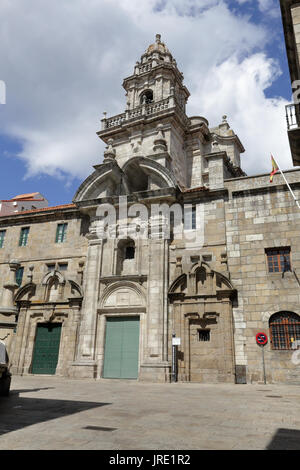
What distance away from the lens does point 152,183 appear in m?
22.3

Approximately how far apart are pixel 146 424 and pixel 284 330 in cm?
1254

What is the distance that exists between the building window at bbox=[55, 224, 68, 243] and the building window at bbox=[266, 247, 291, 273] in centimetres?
1343

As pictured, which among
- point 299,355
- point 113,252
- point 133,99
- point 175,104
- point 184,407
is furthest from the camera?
point 133,99

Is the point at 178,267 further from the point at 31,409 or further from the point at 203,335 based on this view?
the point at 31,409

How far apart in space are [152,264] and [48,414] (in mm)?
13372

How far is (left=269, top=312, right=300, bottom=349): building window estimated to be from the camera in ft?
55.1

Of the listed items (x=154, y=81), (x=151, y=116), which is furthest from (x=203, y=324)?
(x=154, y=81)

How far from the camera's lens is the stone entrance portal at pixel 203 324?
17422 mm

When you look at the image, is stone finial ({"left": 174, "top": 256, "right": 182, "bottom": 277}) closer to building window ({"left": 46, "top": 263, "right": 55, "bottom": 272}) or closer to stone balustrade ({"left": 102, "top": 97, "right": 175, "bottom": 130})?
building window ({"left": 46, "top": 263, "right": 55, "bottom": 272})

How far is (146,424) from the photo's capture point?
6.41 m

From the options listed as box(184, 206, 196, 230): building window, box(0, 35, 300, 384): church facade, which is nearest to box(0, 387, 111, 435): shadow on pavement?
box(0, 35, 300, 384): church facade

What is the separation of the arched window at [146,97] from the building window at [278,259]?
19460 millimetres
